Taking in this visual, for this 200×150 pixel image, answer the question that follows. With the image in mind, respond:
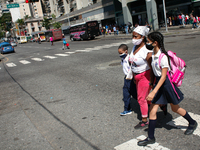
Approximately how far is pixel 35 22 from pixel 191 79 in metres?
121

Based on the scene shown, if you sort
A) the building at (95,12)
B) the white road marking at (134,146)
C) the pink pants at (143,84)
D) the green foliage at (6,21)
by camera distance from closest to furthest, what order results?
1. the white road marking at (134,146)
2. the pink pants at (143,84)
3. the building at (95,12)
4. the green foliage at (6,21)

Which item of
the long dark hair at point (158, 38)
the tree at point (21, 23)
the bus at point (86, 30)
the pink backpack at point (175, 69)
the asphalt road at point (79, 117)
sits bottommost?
the asphalt road at point (79, 117)

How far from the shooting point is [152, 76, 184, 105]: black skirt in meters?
3.37

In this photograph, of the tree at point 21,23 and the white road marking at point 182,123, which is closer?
the white road marking at point 182,123

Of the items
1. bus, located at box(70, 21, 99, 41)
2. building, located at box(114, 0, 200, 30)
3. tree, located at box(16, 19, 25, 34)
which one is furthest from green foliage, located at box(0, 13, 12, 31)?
building, located at box(114, 0, 200, 30)

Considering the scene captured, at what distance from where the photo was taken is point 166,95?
342 centimetres

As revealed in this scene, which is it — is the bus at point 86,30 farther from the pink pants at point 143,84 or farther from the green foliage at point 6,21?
the green foliage at point 6,21

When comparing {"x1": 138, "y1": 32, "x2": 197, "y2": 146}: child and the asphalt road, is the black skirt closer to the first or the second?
{"x1": 138, "y1": 32, "x2": 197, "y2": 146}: child

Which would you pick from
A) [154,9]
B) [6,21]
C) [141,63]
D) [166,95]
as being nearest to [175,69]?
[166,95]

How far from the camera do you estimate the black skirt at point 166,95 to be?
337 cm

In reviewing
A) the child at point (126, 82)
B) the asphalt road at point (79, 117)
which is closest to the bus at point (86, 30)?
the asphalt road at point (79, 117)

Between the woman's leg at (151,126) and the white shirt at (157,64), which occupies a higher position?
the white shirt at (157,64)

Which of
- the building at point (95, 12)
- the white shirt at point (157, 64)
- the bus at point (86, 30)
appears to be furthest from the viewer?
the building at point (95, 12)

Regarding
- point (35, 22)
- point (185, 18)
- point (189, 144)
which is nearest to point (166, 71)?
point (189, 144)
